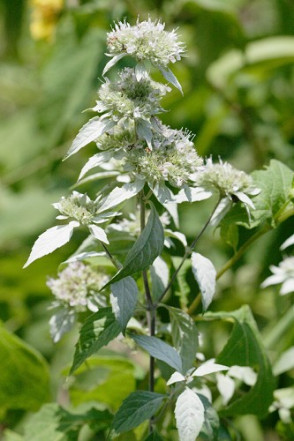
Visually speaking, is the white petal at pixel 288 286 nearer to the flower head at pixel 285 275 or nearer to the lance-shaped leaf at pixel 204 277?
the flower head at pixel 285 275

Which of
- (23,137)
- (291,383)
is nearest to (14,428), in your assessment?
(291,383)

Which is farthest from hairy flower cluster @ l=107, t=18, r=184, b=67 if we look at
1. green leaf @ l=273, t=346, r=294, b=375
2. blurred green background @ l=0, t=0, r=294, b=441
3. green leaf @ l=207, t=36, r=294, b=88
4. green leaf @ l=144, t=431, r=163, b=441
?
green leaf @ l=207, t=36, r=294, b=88

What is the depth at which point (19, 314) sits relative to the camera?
1.38 m

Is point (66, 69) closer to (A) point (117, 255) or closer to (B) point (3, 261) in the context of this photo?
(B) point (3, 261)

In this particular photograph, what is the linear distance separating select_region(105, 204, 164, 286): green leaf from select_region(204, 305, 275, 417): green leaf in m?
0.18

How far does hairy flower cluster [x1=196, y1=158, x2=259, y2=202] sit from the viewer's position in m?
0.62

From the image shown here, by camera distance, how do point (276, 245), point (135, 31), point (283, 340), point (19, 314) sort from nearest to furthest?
point (135, 31), point (283, 340), point (276, 245), point (19, 314)

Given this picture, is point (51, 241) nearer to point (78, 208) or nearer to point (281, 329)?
point (78, 208)

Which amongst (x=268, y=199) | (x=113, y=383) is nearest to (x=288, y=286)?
(x=268, y=199)

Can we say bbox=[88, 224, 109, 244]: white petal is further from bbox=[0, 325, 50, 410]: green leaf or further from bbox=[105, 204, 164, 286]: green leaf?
bbox=[0, 325, 50, 410]: green leaf

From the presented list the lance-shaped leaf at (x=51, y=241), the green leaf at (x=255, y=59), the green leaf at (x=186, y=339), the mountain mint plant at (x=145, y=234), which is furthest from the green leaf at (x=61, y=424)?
the green leaf at (x=255, y=59)

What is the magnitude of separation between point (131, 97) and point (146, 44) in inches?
1.7

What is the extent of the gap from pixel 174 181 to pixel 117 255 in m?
0.16

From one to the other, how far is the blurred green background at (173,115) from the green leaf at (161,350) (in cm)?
64
